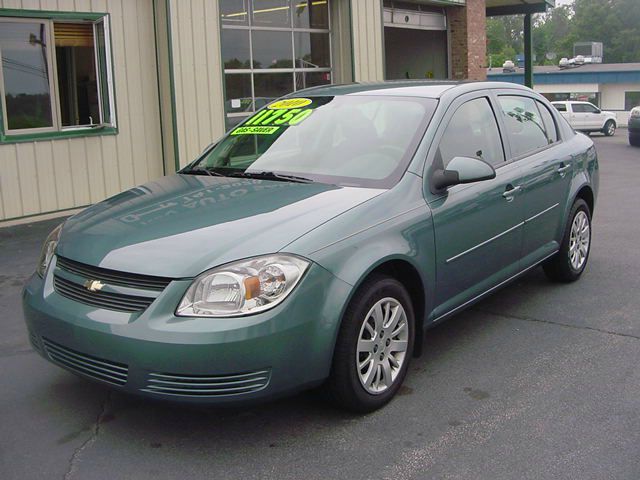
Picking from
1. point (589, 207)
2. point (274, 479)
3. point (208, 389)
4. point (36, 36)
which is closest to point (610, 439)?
point (274, 479)

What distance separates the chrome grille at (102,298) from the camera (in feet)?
11.6

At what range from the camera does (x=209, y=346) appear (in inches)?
133

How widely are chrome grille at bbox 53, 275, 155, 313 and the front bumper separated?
36mm

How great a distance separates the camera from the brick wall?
54.8 ft

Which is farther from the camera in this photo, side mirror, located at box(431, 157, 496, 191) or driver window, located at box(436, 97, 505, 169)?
driver window, located at box(436, 97, 505, 169)

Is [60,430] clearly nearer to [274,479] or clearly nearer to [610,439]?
[274,479]

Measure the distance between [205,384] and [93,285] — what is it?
755 mm

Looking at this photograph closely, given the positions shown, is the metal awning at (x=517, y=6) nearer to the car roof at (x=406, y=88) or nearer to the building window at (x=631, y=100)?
the car roof at (x=406, y=88)

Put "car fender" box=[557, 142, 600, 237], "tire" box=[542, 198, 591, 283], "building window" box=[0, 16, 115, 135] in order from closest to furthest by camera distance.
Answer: "car fender" box=[557, 142, 600, 237] → "tire" box=[542, 198, 591, 283] → "building window" box=[0, 16, 115, 135]

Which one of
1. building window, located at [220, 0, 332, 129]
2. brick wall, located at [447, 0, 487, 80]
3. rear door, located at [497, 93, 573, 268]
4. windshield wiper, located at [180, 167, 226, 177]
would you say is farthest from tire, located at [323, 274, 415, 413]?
brick wall, located at [447, 0, 487, 80]

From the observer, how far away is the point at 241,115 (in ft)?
37.7

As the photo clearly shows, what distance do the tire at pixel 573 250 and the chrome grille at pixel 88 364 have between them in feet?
13.0

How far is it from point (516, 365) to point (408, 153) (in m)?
1.45

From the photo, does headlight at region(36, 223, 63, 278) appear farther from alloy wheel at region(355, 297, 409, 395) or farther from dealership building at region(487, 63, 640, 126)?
dealership building at region(487, 63, 640, 126)
